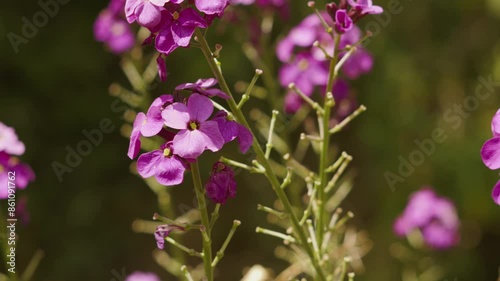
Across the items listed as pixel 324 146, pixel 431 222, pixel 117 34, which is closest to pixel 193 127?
pixel 324 146

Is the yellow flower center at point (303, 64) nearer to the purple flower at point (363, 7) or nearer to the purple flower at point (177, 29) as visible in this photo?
the purple flower at point (363, 7)

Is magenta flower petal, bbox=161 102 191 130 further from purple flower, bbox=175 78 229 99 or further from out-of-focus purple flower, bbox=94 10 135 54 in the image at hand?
out-of-focus purple flower, bbox=94 10 135 54

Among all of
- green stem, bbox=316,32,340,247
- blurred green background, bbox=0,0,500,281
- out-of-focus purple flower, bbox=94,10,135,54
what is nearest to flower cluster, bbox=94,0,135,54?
out-of-focus purple flower, bbox=94,10,135,54

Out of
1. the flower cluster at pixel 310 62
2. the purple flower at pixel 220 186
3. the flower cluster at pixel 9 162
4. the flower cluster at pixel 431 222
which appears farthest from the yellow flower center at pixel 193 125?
the flower cluster at pixel 431 222

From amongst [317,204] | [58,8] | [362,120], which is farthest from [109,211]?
[317,204]

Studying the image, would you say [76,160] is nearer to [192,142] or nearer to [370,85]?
[370,85]

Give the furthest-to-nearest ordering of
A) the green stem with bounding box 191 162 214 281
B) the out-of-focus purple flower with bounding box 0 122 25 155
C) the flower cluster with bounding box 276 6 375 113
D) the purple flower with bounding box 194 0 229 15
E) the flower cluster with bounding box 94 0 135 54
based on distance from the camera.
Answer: the flower cluster with bounding box 94 0 135 54 → the flower cluster with bounding box 276 6 375 113 → the out-of-focus purple flower with bounding box 0 122 25 155 → the green stem with bounding box 191 162 214 281 → the purple flower with bounding box 194 0 229 15
